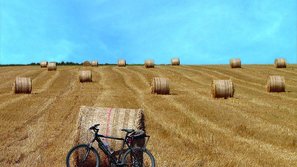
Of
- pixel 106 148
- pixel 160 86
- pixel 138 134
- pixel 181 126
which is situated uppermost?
pixel 160 86

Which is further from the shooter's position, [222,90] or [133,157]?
[222,90]

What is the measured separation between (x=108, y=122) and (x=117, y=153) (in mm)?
733

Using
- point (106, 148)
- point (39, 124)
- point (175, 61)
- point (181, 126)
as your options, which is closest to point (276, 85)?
point (181, 126)

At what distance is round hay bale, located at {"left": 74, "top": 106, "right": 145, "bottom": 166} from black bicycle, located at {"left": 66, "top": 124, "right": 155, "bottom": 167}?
0.20 metres

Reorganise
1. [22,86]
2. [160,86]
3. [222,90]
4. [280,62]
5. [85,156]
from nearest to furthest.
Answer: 1. [85,156]
2. [222,90]
3. [160,86]
4. [22,86]
5. [280,62]

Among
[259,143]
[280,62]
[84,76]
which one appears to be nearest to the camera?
Result: [259,143]

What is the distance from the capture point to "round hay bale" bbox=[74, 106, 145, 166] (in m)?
11.4

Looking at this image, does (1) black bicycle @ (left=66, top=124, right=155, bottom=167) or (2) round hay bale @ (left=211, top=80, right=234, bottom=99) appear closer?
(1) black bicycle @ (left=66, top=124, right=155, bottom=167)

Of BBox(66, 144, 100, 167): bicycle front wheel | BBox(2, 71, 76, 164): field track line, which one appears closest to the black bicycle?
BBox(66, 144, 100, 167): bicycle front wheel

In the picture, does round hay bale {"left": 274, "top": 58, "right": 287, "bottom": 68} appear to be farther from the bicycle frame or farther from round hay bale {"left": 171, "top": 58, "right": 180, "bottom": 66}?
the bicycle frame

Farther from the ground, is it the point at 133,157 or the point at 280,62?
the point at 280,62

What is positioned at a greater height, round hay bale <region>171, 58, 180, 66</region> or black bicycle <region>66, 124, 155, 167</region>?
round hay bale <region>171, 58, 180, 66</region>

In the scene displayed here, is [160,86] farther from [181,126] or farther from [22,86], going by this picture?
[181,126]

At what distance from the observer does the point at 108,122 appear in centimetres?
1154
